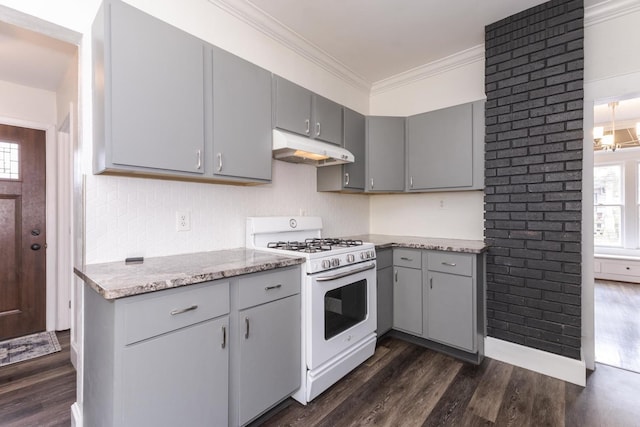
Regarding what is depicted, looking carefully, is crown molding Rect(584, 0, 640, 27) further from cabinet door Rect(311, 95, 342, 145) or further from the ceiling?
cabinet door Rect(311, 95, 342, 145)

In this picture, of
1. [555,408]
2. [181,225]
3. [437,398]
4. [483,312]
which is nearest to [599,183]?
[483,312]

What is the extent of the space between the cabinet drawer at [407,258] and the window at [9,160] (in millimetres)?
3856

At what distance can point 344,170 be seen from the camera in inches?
114

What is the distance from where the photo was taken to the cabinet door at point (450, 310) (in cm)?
244

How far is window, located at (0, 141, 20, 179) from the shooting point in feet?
9.64

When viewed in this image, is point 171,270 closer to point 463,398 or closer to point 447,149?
point 463,398

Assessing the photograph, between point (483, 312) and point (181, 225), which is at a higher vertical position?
point (181, 225)

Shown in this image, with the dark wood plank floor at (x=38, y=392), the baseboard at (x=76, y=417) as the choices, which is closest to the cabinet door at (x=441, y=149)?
the baseboard at (x=76, y=417)

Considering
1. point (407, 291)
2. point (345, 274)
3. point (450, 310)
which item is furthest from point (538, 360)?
point (345, 274)

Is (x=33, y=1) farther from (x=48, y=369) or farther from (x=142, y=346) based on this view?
(x=48, y=369)

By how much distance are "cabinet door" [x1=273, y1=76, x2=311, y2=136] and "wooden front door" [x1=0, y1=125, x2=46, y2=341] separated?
2.75m

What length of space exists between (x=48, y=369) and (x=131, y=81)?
244 centimetres

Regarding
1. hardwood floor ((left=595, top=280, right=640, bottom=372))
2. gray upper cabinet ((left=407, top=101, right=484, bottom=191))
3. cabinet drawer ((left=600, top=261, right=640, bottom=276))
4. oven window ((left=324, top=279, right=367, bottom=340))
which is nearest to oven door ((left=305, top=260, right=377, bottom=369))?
oven window ((left=324, top=279, right=367, bottom=340))

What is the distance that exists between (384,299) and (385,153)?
1.47 metres
